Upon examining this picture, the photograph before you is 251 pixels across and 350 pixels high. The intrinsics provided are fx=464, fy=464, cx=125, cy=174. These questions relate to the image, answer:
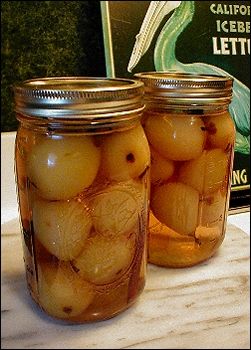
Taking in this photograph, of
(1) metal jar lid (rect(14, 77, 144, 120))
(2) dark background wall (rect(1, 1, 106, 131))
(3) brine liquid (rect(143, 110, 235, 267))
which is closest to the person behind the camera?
(1) metal jar lid (rect(14, 77, 144, 120))

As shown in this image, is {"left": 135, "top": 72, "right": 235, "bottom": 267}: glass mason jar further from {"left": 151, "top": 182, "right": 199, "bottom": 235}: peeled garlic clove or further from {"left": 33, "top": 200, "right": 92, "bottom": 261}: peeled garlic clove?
{"left": 33, "top": 200, "right": 92, "bottom": 261}: peeled garlic clove

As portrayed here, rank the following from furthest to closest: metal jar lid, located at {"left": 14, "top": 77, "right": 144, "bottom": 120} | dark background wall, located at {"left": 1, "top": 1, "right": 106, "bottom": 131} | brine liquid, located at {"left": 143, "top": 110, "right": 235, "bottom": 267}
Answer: dark background wall, located at {"left": 1, "top": 1, "right": 106, "bottom": 131} → brine liquid, located at {"left": 143, "top": 110, "right": 235, "bottom": 267} → metal jar lid, located at {"left": 14, "top": 77, "right": 144, "bottom": 120}

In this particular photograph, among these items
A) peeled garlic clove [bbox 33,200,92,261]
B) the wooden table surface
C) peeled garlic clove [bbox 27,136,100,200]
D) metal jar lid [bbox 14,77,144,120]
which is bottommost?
the wooden table surface

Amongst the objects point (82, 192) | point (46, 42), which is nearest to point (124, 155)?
point (82, 192)

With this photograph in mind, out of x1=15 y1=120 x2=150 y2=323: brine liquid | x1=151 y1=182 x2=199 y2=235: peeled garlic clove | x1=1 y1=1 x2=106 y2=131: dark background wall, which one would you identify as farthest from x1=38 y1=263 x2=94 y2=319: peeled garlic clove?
x1=1 y1=1 x2=106 y2=131: dark background wall

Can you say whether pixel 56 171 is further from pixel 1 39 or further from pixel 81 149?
pixel 1 39

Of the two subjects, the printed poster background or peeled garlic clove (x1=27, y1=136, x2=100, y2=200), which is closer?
peeled garlic clove (x1=27, y1=136, x2=100, y2=200)

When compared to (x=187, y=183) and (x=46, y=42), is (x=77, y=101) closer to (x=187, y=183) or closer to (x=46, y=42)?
(x=187, y=183)

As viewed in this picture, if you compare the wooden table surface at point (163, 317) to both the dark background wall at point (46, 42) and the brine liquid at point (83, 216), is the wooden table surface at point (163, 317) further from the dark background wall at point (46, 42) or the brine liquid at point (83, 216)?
the dark background wall at point (46, 42)

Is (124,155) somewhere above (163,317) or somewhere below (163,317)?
above
